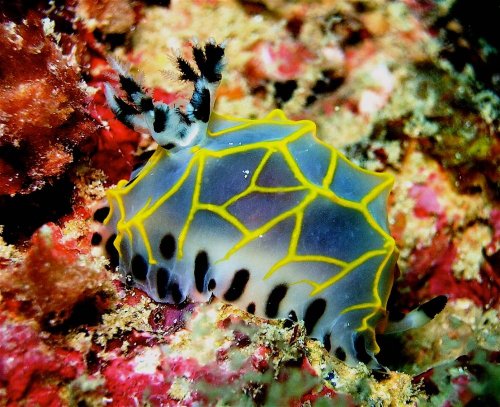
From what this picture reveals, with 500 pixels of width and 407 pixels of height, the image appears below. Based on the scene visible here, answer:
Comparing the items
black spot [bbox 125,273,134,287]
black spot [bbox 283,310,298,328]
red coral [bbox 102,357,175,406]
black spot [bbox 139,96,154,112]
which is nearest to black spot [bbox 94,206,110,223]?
black spot [bbox 125,273,134,287]

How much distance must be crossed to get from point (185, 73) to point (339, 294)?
69.7 inches

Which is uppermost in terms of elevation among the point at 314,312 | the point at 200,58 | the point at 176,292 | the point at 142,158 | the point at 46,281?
the point at 200,58

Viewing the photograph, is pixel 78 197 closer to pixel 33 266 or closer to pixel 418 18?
pixel 33 266

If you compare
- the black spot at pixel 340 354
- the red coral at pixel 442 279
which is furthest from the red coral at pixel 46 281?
the red coral at pixel 442 279

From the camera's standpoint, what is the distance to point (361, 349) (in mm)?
2648

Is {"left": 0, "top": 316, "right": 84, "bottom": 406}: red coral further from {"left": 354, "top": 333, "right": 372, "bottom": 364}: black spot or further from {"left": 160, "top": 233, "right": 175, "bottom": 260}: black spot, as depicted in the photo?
{"left": 354, "top": 333, "right": 372, "bottom": 364}: black spot

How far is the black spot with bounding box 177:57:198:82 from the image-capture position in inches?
114

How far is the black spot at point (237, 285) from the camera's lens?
2570 mm

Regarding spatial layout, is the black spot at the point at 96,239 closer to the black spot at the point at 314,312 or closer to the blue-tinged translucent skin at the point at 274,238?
the blue-tinged translucent skin at the point at 274,238

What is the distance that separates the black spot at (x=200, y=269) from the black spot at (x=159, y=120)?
87 cm

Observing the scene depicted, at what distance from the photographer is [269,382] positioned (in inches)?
88.4

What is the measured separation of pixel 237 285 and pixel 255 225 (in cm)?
38

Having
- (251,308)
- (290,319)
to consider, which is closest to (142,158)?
(251,308)

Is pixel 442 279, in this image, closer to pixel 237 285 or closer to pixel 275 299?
pixel 275 299
